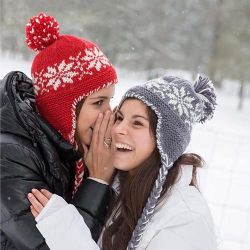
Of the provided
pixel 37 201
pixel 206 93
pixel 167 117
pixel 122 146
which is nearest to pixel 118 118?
pixel 122 146

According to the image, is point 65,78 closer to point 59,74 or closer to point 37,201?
point 59,74

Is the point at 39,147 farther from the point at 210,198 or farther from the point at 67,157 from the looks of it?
the point at 210,198

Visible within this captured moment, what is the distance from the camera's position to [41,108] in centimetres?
199

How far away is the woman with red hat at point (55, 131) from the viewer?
164 centimetres

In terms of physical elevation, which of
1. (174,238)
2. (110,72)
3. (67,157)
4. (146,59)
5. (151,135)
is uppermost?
(110,72)

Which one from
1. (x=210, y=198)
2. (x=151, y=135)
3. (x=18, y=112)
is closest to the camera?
(x=18, y=112)

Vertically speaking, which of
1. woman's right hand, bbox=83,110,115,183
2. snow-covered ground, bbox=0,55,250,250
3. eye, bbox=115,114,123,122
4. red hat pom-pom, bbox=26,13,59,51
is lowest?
snow-covered ground, bbox=0,55,250,250

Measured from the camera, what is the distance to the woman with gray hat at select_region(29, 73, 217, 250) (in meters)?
1.68

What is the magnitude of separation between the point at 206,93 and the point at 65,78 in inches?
26.6

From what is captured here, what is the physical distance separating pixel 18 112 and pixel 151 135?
1.87ft

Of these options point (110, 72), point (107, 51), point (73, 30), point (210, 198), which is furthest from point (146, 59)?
point (110, 72)

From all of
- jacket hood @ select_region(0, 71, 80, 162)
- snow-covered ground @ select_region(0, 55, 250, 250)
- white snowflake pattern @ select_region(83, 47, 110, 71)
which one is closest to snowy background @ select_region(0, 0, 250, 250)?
snow-covered ground @ select_region(0, 55, 250, 250)

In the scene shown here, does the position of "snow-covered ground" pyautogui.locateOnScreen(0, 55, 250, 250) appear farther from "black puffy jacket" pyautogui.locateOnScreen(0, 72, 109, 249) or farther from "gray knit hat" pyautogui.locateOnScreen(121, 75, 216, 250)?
"black puffy jacket" pyautogui.locateOnScreen(0, 72, 109, 249)

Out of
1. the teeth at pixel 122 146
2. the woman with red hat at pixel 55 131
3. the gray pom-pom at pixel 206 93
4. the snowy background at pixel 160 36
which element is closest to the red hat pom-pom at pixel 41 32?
the woman with red hat at pixel 55 131
